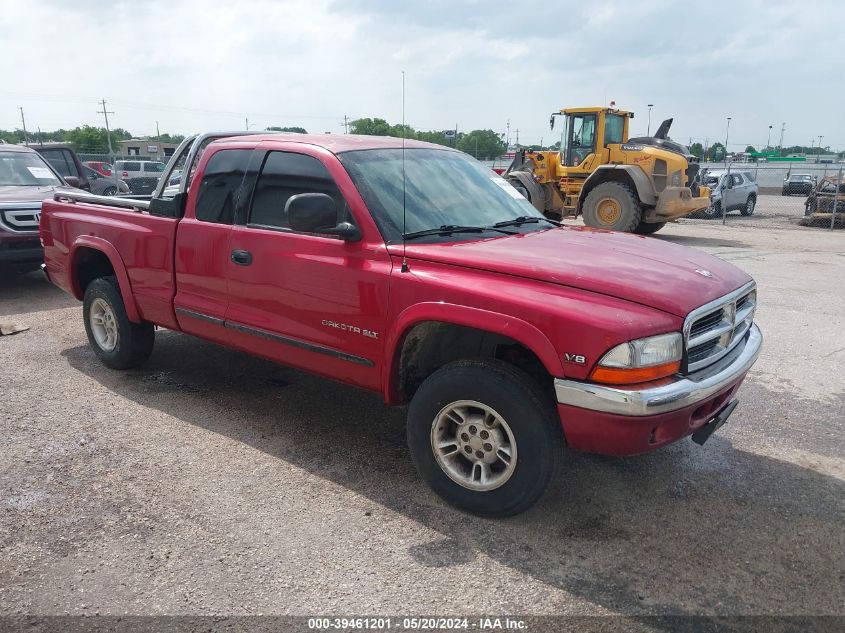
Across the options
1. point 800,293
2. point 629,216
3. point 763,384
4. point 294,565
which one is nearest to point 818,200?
point 629,216

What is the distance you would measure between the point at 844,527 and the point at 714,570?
2.85ft

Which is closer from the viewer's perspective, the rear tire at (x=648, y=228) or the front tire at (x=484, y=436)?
the front tire at (x=484, y=436)

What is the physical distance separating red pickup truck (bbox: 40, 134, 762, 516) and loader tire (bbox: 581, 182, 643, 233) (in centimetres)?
1074

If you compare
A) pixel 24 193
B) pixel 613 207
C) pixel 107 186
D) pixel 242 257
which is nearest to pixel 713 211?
pixel 613 207

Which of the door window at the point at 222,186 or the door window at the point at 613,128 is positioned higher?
the door window at the point at 613,128

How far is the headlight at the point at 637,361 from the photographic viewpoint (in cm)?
283

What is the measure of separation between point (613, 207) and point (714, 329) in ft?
40.3

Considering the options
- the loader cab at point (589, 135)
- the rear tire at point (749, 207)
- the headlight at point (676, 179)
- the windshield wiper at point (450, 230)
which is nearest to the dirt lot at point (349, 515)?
the windshield wiper at point (450, 230)

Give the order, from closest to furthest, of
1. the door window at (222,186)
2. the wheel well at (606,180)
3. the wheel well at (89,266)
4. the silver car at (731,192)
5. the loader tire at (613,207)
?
the door window at (222,186) < the wheel well at (89,266) < the loader tire at (613,207) < the wheel well at (606,180) < the silver car at (731,192)

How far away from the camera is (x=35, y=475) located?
3760 millimetres

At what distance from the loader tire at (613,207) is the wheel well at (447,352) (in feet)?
37.8

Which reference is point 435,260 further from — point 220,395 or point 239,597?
point 220,395

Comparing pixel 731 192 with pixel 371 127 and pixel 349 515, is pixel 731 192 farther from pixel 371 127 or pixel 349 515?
pixel 349 515

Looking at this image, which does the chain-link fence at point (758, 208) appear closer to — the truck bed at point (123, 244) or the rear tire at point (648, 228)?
the rear tire at point (648, 228)
